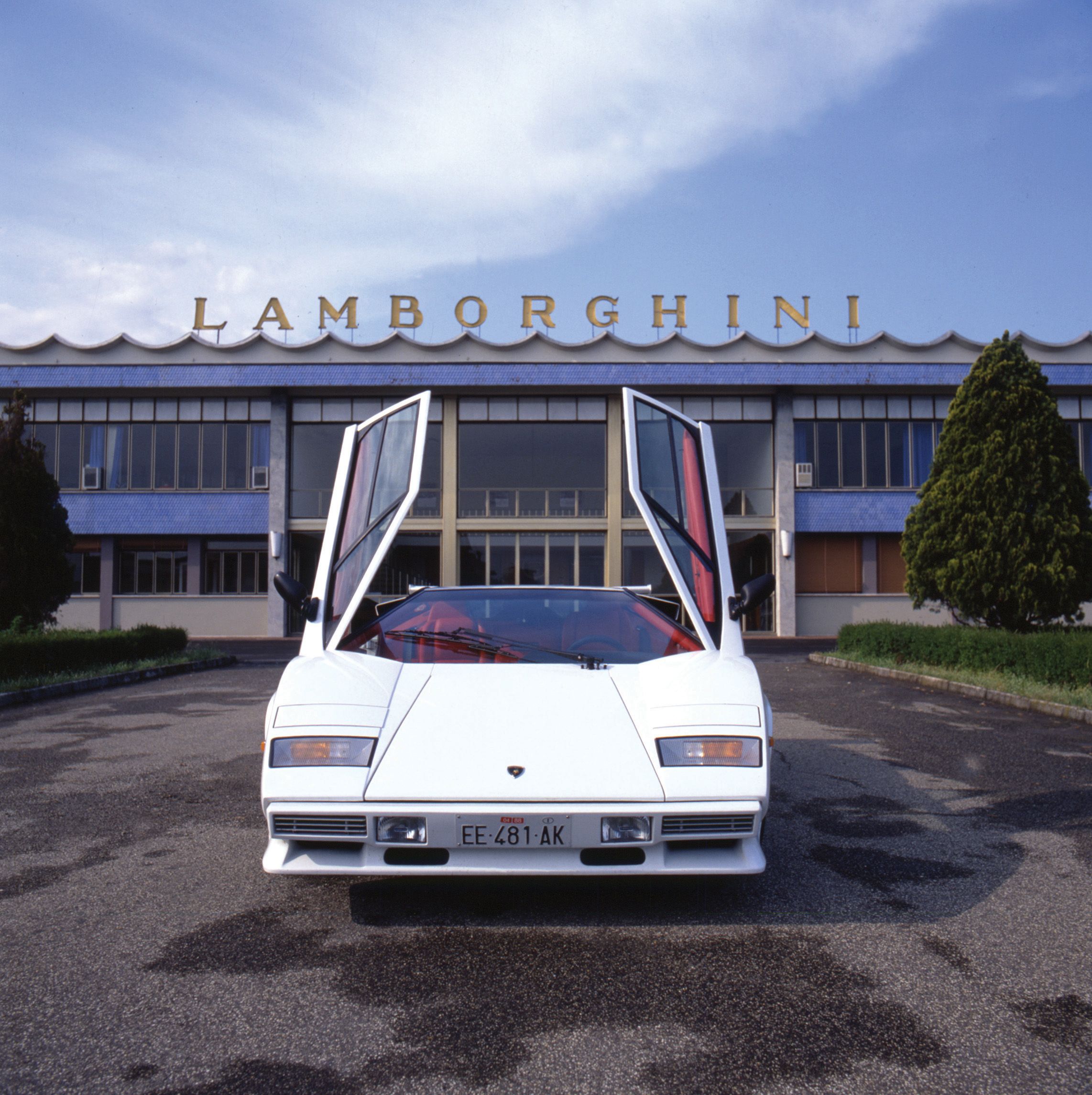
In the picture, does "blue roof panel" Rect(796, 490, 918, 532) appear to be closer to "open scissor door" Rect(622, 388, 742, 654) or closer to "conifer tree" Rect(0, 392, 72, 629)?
"conifer tree" Rect(0, 392, 72, 629)

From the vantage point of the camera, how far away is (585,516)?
27.3 metres

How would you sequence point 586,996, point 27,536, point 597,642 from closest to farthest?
point 586,996 < point 597,642 < point 27,536

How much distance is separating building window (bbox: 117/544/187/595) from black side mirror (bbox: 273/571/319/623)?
24.6 meters

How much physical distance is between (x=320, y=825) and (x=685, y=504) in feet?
7.70

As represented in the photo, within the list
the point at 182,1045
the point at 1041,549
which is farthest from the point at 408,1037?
the point at 1041,549

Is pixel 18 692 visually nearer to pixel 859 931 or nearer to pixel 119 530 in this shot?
pixel 859 931

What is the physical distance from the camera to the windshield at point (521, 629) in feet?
13.7

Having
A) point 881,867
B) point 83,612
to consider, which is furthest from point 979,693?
point 83,612

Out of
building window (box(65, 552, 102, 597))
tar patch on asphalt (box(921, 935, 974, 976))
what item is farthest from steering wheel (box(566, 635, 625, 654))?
building window (box(65, 552, 102, 597))

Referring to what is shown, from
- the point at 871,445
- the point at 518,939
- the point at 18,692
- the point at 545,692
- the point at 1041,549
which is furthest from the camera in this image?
the point at 871,445

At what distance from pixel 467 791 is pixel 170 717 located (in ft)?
22.2

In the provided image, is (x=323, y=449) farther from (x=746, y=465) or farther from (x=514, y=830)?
(x=514, y=830)

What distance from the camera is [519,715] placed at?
3.53m

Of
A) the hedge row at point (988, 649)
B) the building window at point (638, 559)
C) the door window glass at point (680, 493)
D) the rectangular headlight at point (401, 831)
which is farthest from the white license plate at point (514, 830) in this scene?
the building window at point (638, 559)
